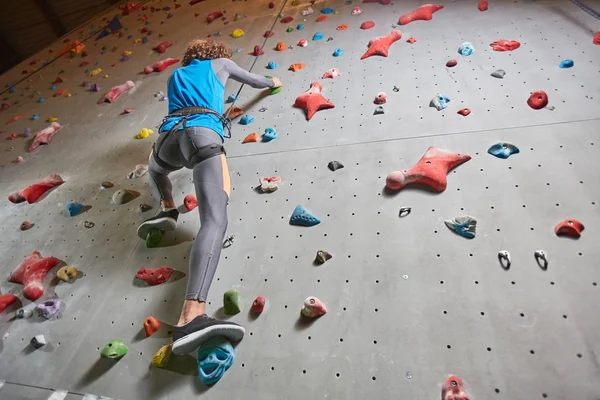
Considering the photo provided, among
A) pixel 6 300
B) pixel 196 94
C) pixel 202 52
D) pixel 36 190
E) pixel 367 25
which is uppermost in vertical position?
pixel 202 52

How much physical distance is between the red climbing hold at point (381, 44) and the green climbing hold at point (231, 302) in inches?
82.2

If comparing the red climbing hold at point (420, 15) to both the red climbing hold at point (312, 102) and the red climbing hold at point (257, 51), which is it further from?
the red climbing hold at point (257, 51)

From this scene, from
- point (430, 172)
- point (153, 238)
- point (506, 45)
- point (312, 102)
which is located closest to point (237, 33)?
point (312, 102)

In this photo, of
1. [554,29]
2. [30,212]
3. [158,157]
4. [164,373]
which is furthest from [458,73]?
[30,212]

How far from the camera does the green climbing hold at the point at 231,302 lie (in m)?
1.61

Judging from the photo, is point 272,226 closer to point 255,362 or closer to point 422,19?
point 255,362

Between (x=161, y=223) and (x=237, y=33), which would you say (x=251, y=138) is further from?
(x=237, y=33)

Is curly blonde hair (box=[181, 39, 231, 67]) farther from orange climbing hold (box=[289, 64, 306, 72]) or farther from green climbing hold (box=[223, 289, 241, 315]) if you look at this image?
green climbing hold (box=[223, 289, 241, 315])

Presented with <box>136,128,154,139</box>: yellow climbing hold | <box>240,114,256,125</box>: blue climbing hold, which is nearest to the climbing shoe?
<box>240,114,256,125</box>: blue climbing hold

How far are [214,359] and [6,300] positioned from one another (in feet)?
4.42

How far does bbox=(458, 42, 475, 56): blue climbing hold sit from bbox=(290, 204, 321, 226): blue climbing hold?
1.69 meters

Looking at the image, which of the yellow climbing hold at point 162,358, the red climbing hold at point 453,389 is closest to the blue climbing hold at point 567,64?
the red climbing hold at point 453,389

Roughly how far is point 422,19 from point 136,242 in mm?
2782

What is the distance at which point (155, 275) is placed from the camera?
1849 mm
